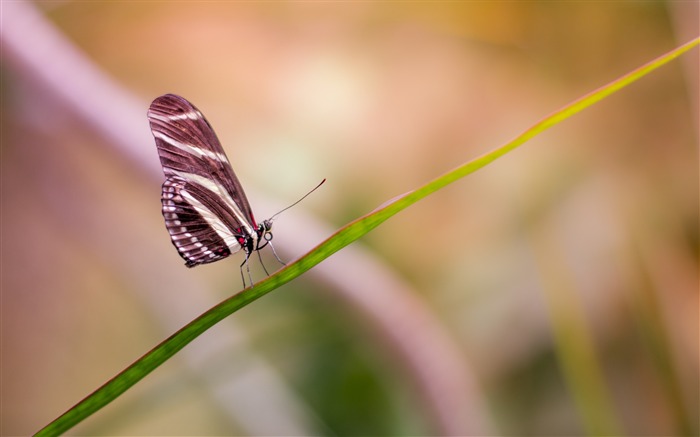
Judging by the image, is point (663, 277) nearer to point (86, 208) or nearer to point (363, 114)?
point (363, 114)

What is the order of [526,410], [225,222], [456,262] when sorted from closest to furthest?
[225,222] → [526,410] → [456,262]

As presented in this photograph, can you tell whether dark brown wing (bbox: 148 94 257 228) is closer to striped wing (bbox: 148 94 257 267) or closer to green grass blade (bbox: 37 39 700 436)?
striped wing (bbox: 148 94 257 267)

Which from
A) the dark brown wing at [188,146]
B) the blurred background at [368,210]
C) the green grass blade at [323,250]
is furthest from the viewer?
the blurred background at [368,210]

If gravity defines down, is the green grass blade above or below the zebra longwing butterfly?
below

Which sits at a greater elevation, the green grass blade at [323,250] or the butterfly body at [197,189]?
the butterfly body at [197,189]

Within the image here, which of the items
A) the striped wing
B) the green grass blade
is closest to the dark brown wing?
the striped wing

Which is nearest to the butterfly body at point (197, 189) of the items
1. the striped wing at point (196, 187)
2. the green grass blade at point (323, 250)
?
the striped wing at point (196, 187)

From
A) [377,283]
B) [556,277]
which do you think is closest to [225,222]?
[377,283]

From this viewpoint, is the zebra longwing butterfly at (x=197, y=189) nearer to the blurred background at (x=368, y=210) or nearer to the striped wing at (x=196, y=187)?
the striped wing at (x=196, y=187)
